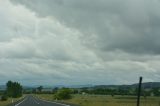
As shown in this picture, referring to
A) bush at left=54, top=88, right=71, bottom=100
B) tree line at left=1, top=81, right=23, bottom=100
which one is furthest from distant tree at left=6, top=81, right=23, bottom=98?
bush at left=54, top=88, right=71, bottom=100

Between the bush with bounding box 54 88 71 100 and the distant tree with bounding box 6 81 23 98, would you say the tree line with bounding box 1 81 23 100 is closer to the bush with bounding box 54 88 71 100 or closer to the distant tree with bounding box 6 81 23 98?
the distant tree with bounding box 6 81 23 98

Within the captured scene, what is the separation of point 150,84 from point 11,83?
15332 cm

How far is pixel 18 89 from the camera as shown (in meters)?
187

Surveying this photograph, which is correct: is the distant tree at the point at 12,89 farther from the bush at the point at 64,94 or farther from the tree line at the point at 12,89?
the bush at the point at 64,94

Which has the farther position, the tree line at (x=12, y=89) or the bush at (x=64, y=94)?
the tree line at (x=12, y=89)

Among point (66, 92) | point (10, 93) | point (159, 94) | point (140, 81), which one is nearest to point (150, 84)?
point (140, 81)

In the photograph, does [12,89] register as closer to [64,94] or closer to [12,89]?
[12,89]

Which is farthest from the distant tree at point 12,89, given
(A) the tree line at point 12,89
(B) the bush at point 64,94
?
(B) the bush at point 64,94

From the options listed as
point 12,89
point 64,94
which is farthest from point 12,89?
point 64,94

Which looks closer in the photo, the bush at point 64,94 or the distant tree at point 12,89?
the bush at point 64,94

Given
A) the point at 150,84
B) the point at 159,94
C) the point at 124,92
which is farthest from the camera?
the point at 124,92

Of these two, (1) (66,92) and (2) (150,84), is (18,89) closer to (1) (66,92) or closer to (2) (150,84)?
(1) (66,92)

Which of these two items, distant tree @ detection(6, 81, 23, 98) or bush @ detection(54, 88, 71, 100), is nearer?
bush @ detection(54, 88, 71, 100)

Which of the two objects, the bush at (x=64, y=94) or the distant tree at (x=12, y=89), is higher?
the distant tree at (x=12, y=89)
